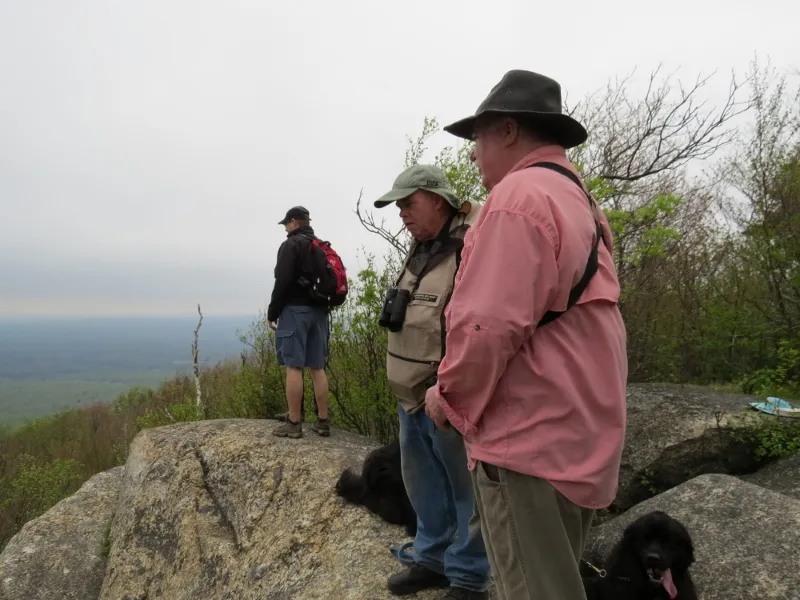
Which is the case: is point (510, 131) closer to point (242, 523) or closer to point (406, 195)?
point (406, 195)

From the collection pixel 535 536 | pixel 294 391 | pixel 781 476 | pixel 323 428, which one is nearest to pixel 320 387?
pixel 294 391

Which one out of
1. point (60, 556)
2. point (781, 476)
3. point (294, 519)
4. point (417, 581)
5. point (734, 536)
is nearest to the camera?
point (417, 581)

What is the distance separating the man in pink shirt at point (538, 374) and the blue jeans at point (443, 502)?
1.11 m

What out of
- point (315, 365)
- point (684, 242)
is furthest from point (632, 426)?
point (684, 242)

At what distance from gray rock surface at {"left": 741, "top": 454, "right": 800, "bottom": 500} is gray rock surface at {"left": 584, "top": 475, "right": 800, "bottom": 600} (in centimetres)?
97

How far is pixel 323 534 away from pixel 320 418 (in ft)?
5.28

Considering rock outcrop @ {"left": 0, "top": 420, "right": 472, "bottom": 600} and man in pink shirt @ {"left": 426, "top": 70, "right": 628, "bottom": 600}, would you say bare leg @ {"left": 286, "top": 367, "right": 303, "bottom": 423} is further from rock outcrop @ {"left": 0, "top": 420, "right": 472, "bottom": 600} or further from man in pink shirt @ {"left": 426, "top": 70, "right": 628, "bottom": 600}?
man in pink shirt @ {"left": 426, "top": 70, "right": 628, "bottom": 600}

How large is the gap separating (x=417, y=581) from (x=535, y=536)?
75.6 inches

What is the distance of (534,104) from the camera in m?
1.78

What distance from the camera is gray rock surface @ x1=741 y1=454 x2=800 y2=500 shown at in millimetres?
4769

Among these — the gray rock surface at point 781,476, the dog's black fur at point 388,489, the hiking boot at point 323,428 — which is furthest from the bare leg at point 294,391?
the gray rock surface at point 781,476

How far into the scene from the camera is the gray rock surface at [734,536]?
3352 mm

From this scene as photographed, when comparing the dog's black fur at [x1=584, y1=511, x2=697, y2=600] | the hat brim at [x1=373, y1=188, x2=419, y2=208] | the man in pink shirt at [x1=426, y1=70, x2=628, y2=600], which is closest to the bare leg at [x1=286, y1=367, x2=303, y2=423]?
→ the hat brim at [x1=373, y1=188, x2=419, y2=208]

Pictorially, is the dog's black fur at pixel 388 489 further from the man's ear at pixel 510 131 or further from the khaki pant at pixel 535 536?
the man's ear at pixel 510 131
